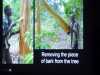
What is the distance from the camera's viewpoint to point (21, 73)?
114 centimetres

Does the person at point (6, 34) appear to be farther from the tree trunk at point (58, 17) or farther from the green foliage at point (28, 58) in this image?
the tree trunk at point (58, 17)

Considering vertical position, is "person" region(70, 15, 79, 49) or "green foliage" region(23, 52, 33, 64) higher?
"person" region(70, 15, 79, 49)

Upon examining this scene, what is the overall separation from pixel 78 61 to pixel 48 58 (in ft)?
0.54

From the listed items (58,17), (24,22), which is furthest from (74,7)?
(24,22)

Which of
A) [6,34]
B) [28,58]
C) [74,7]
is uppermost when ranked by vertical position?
[74,7]

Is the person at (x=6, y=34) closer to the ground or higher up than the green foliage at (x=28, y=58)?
higher up

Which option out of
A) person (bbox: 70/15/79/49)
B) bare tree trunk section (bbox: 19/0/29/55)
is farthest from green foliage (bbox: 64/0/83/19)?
bare tree trunk section (bbox: 19/0/29/55)

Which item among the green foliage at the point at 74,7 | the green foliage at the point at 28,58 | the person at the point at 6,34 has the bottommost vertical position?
the green foliage at the point at 28,58

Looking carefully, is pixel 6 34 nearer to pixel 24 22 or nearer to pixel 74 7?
pixel 24 22

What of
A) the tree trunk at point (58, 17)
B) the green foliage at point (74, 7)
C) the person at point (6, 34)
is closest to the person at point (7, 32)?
the person at point (6, 34)

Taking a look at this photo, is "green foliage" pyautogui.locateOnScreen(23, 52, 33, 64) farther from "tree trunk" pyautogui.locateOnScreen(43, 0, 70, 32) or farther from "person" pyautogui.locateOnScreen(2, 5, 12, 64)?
"tree trunk" pyautogui.locateOnScreen(43, 0, 70, 32)

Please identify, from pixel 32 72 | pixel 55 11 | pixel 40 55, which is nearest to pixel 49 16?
pixel 55 11

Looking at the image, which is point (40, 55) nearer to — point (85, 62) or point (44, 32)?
point (44, 32)

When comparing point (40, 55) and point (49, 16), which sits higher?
point (49, 16)
